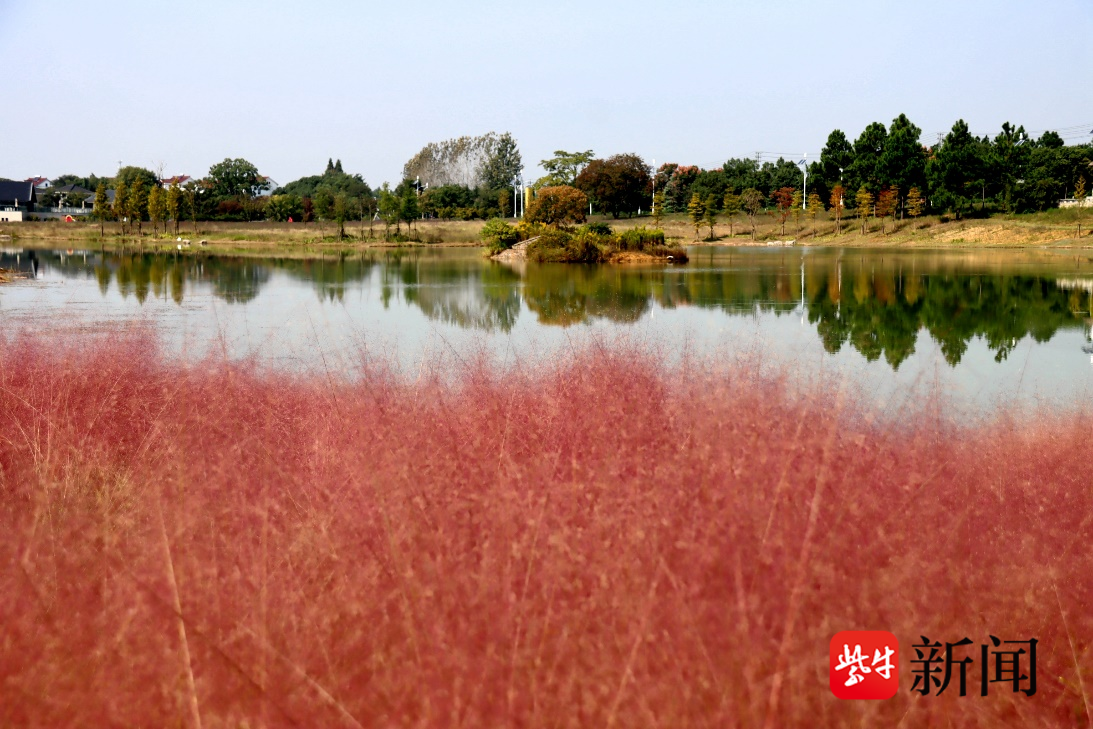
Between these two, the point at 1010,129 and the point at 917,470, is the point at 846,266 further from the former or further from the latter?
the point at 1010,129

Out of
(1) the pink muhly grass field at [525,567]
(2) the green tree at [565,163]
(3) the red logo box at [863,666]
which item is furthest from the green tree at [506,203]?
(3) the red logo box at [863,666]

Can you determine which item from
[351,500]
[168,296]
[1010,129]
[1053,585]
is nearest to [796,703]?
[1053,585]

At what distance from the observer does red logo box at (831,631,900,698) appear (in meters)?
3.65

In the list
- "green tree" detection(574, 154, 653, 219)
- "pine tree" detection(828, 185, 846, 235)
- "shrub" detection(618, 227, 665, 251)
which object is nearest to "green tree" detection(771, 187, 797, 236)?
"pine tree" detection(828, 185, 846, 235)

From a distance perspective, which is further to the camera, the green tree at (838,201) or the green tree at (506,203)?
the green tree at (506,203)

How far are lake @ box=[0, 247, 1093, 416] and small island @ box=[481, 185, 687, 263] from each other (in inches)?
277

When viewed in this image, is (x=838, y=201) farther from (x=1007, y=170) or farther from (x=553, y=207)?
(x=553, y=207)

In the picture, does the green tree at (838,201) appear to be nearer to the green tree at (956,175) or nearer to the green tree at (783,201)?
the green tree at (783,201)

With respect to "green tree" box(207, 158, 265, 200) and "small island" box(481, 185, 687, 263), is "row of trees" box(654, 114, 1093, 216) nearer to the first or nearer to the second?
"small island" box(481, 185, 687, 263)

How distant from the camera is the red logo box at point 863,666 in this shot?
365 cm

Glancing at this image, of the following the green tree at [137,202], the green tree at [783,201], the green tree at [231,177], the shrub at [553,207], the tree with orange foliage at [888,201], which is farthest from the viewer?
the green tree at [231,177]

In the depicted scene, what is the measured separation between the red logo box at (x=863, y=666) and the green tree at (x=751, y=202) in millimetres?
80188

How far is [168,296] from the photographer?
890 inches

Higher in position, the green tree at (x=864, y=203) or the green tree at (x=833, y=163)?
the green tree at (x=833, y=163)
